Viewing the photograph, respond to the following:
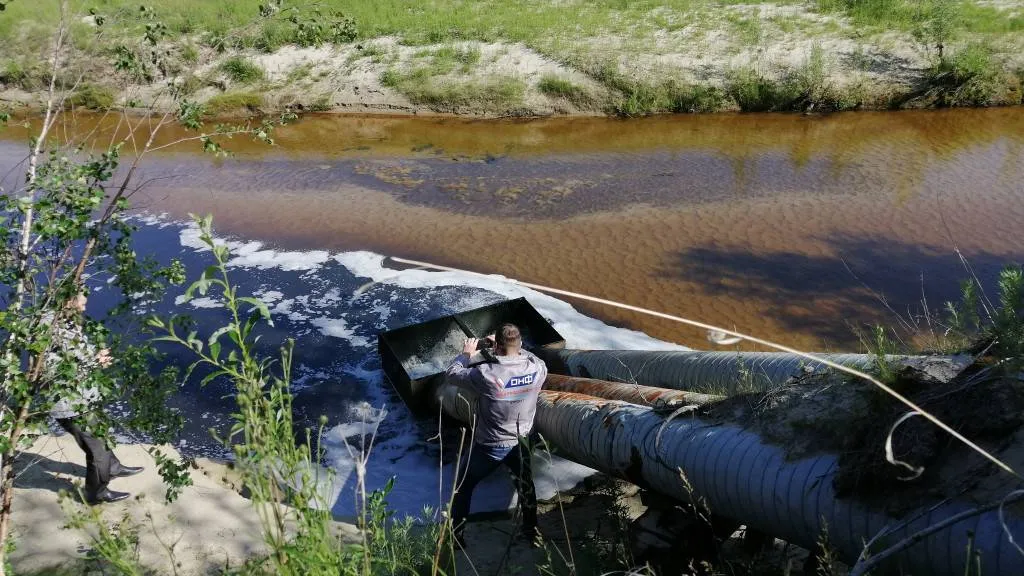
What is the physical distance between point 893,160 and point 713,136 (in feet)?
10.7

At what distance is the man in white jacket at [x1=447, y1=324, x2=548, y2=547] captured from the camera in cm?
430

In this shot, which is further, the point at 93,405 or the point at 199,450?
the point at 199,450

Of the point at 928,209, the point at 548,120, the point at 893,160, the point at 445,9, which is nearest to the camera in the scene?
the point at 928,209

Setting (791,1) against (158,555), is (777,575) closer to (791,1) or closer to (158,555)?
(158,555)

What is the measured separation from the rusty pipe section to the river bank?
11.2 meters

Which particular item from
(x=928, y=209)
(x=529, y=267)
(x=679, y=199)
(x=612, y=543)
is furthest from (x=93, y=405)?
(x=928, y=209)

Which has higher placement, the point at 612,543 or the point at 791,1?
the point at 791,1

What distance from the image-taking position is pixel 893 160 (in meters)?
12.4

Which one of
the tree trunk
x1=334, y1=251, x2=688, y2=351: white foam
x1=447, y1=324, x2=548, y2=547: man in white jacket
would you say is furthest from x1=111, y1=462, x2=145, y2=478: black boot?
x1=334, y1=251, x2=688, y2=351: white foam

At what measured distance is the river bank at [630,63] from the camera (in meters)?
15.3

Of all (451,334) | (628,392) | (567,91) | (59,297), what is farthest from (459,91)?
(59,297)

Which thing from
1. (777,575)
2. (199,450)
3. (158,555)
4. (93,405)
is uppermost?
(93,405)

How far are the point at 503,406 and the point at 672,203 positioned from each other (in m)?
7.46

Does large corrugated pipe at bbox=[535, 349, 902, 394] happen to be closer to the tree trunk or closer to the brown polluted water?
the brown polluted water
